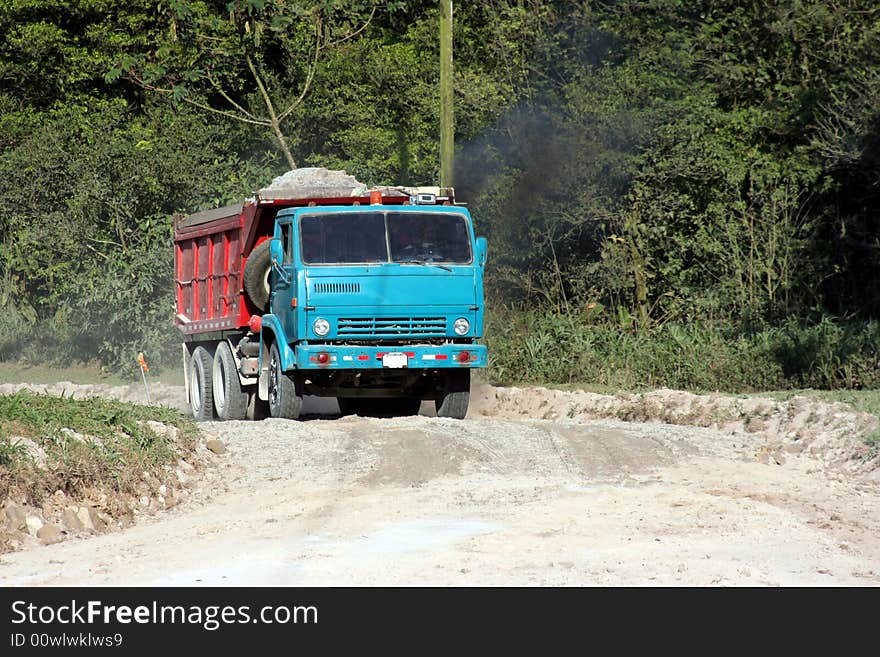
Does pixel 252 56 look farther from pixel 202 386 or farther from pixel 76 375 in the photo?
pixel 202 386

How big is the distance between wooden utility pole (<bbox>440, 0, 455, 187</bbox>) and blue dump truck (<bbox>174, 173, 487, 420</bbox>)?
5.89m

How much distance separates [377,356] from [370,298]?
2.17 ft

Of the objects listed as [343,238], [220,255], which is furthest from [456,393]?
[220,255]

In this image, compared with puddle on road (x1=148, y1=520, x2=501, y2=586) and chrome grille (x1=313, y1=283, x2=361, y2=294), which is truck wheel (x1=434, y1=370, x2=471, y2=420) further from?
puddle on road (x1=148, y1=520, x2=501, y2=586)

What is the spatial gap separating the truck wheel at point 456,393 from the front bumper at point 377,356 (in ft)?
2.53

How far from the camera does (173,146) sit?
99.5 ft

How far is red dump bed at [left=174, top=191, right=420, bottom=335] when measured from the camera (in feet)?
57.7

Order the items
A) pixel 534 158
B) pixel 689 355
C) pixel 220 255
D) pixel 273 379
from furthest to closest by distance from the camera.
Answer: pixel 534 158 → pixel 689 355 → pixel 220 255 → pixel 273 379

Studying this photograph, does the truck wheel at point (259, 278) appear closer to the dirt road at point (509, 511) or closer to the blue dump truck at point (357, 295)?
the blue dump truck at point (357, 295)

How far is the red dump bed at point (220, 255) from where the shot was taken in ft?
57.7

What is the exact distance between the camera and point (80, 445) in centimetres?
1151

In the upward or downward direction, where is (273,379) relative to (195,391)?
upward

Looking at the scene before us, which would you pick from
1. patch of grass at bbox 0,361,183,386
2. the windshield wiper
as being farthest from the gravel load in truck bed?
patch of grass at bbox 0,361,183,386
